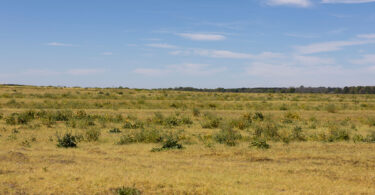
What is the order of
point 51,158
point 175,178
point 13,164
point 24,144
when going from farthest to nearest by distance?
1. point 24,144
2. point 51,158
3. point 13,164
4. point 175,178

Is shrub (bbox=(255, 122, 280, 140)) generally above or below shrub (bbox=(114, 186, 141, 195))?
above

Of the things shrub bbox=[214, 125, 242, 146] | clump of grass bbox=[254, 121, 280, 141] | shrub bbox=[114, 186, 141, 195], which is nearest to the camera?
shrub bbox=[114, 186, 141, 195]

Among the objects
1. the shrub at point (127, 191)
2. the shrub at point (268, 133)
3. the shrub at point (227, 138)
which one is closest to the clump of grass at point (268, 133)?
the shrub at point (268, 133)

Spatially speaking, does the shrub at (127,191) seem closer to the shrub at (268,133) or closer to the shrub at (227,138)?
the shrub at (227,138)

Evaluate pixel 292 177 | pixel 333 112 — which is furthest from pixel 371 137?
pixel 333 112

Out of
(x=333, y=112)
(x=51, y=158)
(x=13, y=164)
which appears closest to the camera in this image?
(x=13, y=164)

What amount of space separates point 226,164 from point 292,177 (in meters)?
2.26

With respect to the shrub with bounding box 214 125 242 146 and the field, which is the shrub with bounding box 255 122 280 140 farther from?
the shrub with bounding box 214 125 242 146

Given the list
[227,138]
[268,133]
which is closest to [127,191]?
[227,138]

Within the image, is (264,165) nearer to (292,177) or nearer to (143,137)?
(292,177)

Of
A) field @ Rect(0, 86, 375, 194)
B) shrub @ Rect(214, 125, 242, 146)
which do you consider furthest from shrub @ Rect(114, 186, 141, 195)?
shrub @ Rect(214, 125, 242, 146)

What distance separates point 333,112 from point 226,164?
90.6ft

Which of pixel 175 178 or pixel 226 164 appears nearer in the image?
pixel 175 178

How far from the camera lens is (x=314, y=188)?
29.5ft
